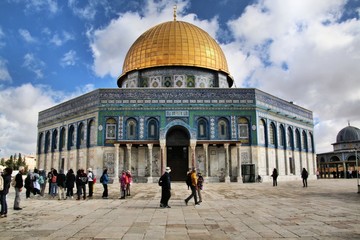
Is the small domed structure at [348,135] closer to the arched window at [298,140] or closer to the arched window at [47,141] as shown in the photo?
the arched window at [298,140]

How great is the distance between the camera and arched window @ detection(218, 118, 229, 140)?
27981mm

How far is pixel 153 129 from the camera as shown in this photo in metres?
27.9

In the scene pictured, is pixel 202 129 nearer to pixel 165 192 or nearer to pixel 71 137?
pixel 71 137

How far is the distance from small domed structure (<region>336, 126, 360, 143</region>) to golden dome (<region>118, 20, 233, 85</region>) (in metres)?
34.0

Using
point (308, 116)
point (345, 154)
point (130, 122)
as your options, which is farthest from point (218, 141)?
point (345, 154)

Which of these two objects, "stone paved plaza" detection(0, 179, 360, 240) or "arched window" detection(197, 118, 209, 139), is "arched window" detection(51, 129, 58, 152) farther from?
"stone paved plaza" detection(0, 179, 360, 240)

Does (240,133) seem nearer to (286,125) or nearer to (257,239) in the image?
(286,125)

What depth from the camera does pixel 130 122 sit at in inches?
1102

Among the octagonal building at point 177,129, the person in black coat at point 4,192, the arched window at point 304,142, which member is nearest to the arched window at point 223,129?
the octagonal building at point 177,129

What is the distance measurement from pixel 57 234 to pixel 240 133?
22834mm

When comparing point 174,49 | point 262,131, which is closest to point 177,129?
point 262,131

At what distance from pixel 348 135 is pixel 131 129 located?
148ft

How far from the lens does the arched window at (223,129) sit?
27981mm

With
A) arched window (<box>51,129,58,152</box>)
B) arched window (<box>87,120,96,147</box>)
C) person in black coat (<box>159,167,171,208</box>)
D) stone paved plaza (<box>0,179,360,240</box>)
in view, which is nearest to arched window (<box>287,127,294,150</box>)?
arched window (<box>87,120,96,147</box>)
